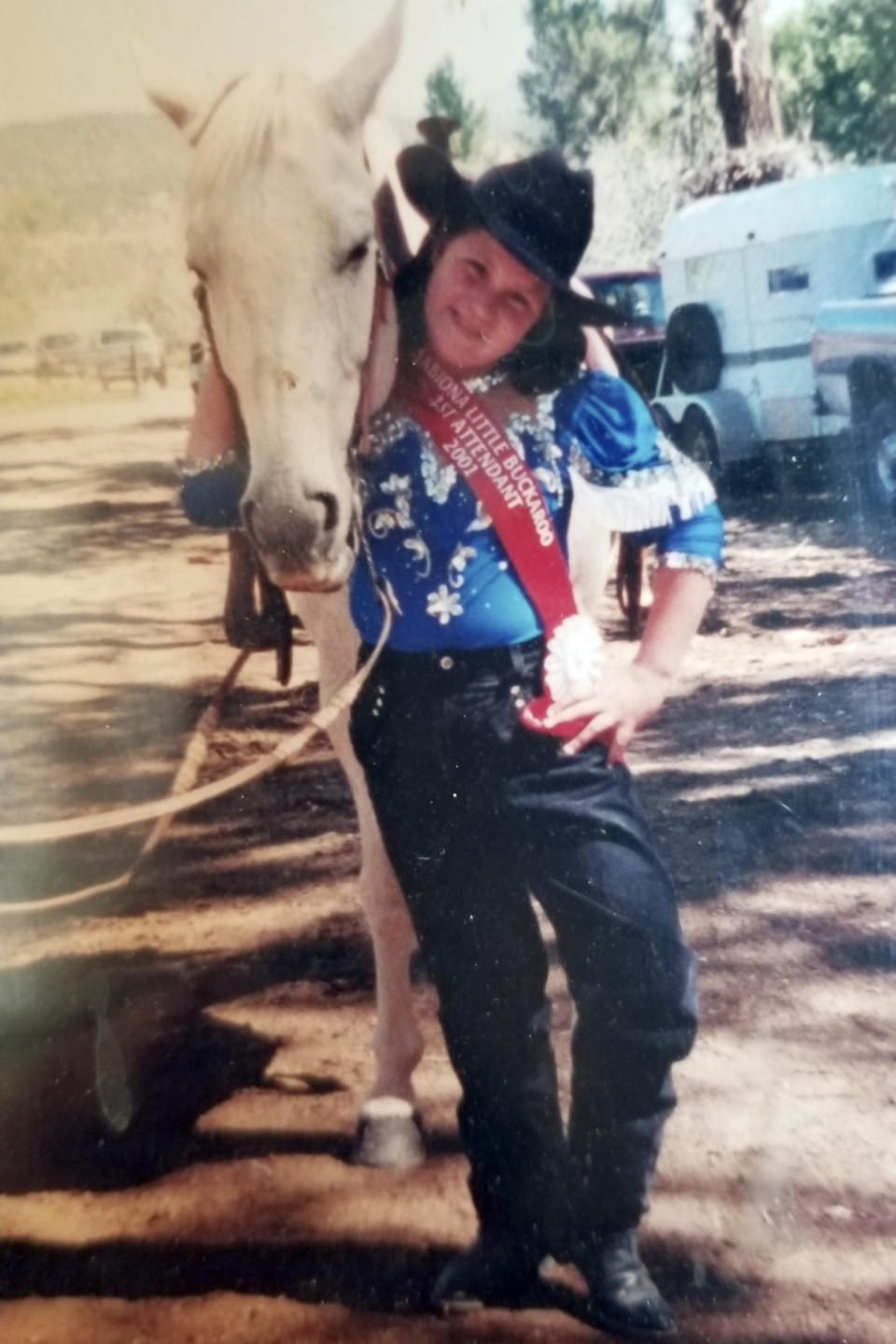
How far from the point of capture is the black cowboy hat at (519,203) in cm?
129

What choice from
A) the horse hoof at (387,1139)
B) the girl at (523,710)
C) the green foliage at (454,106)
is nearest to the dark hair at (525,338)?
the girl at (523,710)

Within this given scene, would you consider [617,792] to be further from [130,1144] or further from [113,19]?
[113,19]

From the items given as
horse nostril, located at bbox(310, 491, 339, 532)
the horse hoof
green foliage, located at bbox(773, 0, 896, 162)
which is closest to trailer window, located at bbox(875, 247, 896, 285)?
green foliage, located at bbox(773, 0, 896, 162)

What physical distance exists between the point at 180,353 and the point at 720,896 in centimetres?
82

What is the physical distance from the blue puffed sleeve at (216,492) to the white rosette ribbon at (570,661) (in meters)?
0.34

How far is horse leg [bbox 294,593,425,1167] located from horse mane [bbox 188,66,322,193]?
1.89ft

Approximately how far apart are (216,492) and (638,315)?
1.54 ft

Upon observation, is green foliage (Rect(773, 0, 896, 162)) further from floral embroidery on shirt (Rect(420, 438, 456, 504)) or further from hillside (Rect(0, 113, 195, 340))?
hillside (Rect(0, 113, 195, 340))

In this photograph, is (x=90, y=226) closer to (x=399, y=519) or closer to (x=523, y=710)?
(x=399, y=519)

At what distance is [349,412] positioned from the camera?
1.28m

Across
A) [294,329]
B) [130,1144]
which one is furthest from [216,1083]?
[294,329]

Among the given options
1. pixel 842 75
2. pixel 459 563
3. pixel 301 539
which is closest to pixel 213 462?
pixel 301 539

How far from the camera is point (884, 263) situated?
146 centimetres

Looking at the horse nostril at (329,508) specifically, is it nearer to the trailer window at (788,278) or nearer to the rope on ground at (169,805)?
the rope on ground at (169,805)
